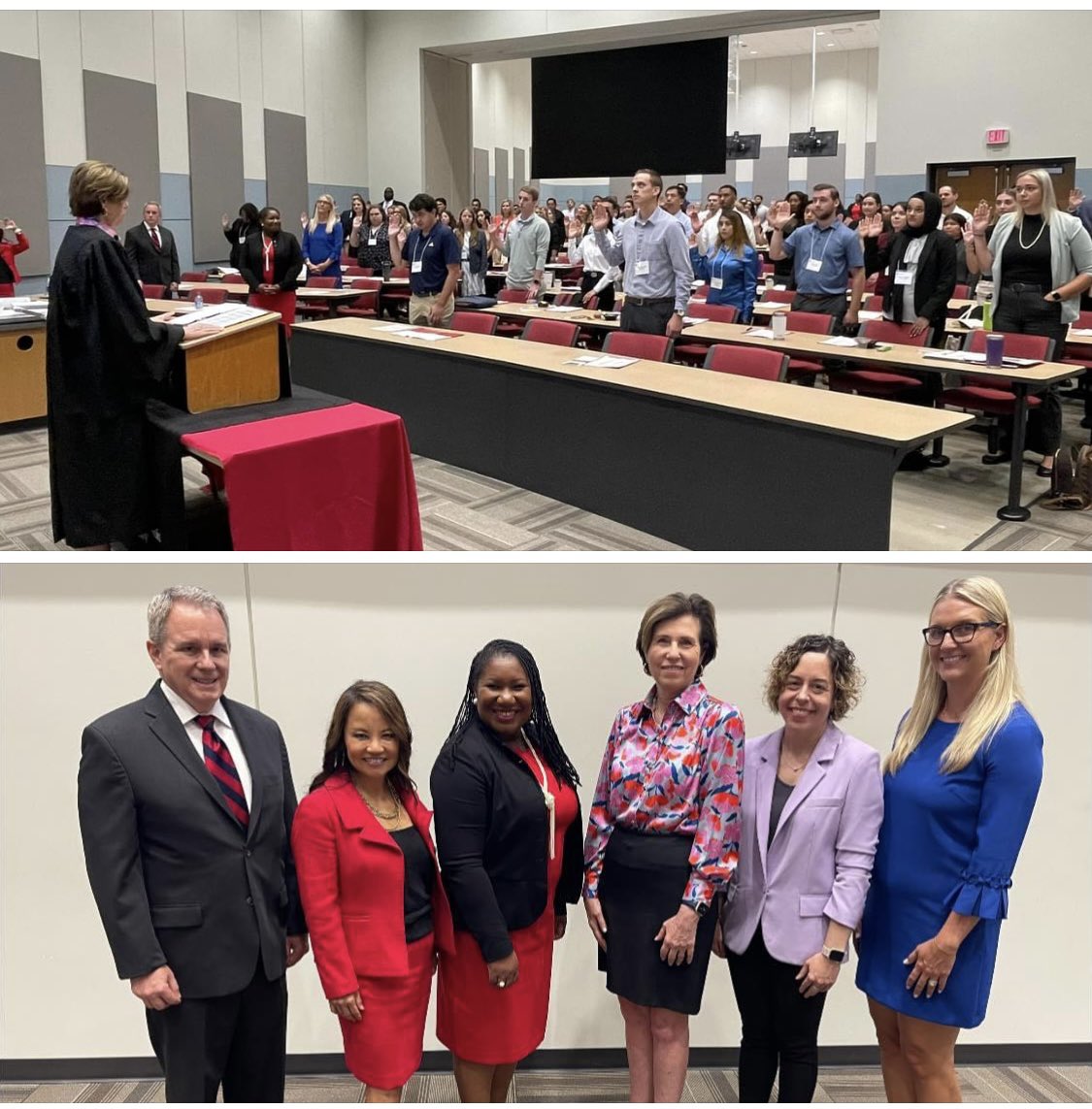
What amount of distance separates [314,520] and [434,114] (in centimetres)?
1286

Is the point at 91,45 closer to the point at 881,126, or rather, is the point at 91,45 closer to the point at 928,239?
the point at 881,126

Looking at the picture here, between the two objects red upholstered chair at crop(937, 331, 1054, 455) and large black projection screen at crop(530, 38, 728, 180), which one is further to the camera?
large black projection screen at crop(530, 38, 728, 180)

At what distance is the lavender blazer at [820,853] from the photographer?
2.01m

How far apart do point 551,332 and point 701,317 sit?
1.34 m

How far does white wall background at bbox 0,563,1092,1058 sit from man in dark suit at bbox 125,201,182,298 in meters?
6.25

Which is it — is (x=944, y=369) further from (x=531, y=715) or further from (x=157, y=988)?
(x=157, y=988)

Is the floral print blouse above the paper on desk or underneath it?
underneath

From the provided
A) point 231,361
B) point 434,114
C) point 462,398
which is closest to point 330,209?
point 434,114

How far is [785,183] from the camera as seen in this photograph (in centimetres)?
2064

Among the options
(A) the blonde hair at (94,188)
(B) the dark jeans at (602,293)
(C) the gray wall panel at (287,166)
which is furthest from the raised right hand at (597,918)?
(C) the gray wall panel at (287,166)

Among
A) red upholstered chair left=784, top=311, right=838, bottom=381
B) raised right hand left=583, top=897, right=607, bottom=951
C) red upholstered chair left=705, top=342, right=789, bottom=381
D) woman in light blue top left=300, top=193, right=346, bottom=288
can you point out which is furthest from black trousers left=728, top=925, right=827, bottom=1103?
woman in light blue top left=300, top=193, right=346, bottom=288

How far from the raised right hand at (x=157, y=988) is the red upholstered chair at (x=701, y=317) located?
4956 mm

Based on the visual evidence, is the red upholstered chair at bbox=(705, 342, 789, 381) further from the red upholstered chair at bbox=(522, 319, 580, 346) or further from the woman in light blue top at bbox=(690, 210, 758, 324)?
the woman in light blue top at bbox=(690, 210, 758, 324)

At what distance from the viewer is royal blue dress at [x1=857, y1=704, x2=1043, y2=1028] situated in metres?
1.91
